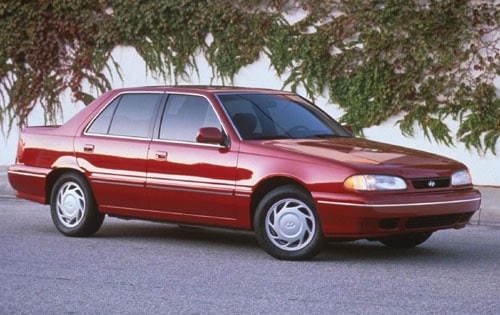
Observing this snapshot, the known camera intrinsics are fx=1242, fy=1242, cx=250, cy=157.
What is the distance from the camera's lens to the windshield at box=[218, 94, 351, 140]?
10.5 metres

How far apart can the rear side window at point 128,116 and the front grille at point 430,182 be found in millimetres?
2530

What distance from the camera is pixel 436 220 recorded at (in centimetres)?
982

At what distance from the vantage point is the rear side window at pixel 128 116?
435 inches

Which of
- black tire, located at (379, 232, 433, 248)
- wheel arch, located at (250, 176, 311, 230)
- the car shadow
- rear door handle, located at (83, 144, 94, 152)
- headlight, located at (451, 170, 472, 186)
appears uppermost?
rear door handle, located at (83, 144, 94, 152)

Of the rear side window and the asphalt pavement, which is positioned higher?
the rear side window

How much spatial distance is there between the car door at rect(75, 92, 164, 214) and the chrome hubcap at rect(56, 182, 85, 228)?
22 centimetres

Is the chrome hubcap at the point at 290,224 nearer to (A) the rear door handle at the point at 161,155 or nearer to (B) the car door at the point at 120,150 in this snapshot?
(A) the rear door handle at the point at 161,155

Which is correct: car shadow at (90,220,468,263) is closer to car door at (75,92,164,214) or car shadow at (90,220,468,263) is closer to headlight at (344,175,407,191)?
car door at (75,92,164,214)

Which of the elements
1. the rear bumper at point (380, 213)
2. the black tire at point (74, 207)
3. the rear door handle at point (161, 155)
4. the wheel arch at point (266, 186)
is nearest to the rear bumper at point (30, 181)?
the black tire at point (74, 207)

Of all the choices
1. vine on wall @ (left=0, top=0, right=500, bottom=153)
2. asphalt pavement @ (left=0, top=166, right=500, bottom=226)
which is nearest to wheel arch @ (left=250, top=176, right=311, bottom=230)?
asphalt pavement @ (left=0, top=166, right=500, bottom=226)

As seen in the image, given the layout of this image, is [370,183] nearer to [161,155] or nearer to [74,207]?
[161,155]

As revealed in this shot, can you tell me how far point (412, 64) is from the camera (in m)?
16.6

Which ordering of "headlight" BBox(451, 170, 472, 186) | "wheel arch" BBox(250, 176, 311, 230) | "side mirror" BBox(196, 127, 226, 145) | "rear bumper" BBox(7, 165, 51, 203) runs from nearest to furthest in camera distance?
"wheel arch" BBox(250, 176, 311, 230)
"headlight" BBox(451, 170, 472, 186)
"side mirror" BBox(196, 127, 226, 145)
"rear bumper" BBox(7, 165, 51, 203)

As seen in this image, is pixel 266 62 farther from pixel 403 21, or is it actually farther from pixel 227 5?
pixel 403 21
